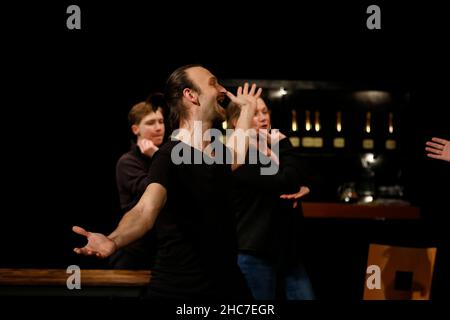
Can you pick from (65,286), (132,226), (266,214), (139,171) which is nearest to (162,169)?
(132,226)

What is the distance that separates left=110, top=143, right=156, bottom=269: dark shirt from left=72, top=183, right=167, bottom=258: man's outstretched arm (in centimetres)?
163

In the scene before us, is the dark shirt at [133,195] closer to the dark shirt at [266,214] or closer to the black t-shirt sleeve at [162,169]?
the dark shirt at [266,214]

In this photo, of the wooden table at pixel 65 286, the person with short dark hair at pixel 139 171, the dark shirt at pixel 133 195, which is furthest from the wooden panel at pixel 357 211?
the wooden table at pixel 65 286

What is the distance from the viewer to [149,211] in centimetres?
200

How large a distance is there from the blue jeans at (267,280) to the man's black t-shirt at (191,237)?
869mm

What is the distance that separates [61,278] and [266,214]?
1096mm

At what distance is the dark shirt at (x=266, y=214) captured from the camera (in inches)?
119

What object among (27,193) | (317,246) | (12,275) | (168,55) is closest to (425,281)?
(317,246)

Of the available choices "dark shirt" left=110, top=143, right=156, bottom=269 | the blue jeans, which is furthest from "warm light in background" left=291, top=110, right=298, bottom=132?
the blue jeans

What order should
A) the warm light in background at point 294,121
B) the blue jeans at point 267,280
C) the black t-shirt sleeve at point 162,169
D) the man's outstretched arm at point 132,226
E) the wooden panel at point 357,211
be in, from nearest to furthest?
the man's outstretched arm at point 132,226 < the black t-shirt sleeve at point 162,169 < the blue jeans at point 267,280 < the wooden panel at point 357,211 < the warm light in background at point 294,121

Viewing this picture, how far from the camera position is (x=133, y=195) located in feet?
12.5
